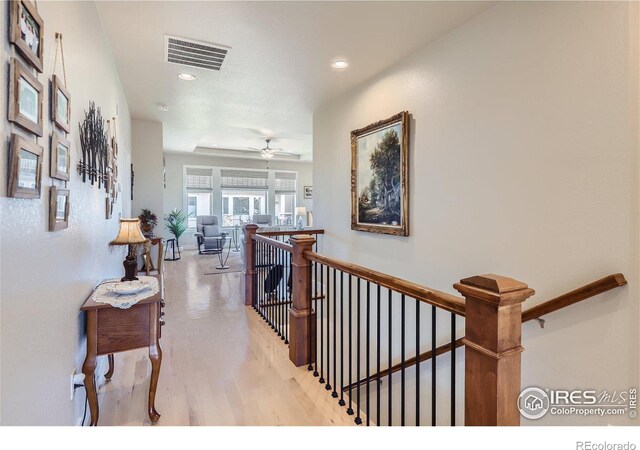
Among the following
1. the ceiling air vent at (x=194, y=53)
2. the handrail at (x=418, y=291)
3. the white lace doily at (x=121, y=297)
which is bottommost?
the white lace doily at (x=121, y=297)

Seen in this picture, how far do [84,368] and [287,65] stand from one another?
3028 mm

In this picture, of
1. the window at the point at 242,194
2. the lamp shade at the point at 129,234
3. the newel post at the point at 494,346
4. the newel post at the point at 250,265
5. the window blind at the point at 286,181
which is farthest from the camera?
the window blind at the point at 286,181

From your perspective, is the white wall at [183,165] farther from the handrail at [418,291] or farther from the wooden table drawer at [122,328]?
the handrail at [418,291]

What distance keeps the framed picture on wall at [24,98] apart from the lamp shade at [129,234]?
4.34 feet

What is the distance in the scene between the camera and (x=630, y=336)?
1.66 metres

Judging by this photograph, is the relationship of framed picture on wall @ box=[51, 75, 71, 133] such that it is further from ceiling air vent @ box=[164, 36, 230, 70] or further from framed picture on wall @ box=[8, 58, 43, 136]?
ceiling air vent @ box=[164, 36, 230, 70]

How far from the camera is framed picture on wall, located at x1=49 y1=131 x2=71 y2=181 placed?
4.36 ft

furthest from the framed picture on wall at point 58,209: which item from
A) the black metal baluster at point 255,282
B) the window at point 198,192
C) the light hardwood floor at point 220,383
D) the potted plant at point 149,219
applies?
the window at point 198,192

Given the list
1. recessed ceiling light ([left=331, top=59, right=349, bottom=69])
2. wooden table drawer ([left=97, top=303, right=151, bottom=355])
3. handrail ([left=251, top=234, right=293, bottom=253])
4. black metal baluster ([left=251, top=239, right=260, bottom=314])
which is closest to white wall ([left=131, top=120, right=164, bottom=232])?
black metal baluster ([left=251, top=239, right=260, bottom=314])

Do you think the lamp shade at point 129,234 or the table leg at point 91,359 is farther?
the lamp shade at point 129,234

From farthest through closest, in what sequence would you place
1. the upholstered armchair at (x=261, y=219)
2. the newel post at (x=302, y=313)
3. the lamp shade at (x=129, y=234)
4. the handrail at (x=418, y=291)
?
the upholstered armchair at (x=261, y=219) → the newel post at (x=302, y=313) → the lamp shade at (x=129, y=234) → the handrail at (x=418, y=291)

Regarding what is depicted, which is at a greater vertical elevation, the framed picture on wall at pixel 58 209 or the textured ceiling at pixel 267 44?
the textured ceiling at pixel 267 44
